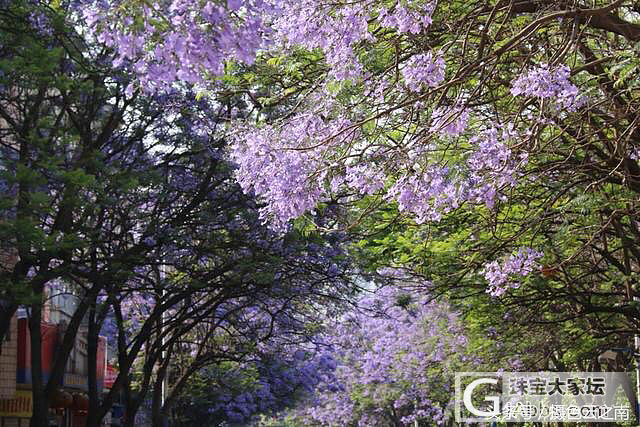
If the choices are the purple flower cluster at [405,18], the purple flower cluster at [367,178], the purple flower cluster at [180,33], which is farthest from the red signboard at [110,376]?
the purple flower cluster at [180,33]

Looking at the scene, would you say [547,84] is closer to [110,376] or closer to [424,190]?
[424,190]

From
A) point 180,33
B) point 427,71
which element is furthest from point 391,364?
point 180,33

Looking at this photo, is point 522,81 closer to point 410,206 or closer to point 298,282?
point 410,206

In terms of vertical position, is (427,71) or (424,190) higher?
Result: (427,71)

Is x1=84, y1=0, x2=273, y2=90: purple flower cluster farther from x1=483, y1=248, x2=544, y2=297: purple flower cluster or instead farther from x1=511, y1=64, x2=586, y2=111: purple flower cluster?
x1=483, y1=248, x2=544, y2=297: purple flower cluster

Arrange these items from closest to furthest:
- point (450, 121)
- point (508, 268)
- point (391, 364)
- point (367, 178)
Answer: point (450, 121)
point (367, 178)
point (508, 268)
point (391, 364)

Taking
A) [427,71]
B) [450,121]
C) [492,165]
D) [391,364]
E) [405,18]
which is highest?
[391,364]

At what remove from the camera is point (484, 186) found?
28.5ft

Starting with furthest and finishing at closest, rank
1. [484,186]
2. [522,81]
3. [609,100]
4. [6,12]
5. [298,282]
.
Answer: [298,282] → [6,12] → [609,100] → [484,186] → [522,81]

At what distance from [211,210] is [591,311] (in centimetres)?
639

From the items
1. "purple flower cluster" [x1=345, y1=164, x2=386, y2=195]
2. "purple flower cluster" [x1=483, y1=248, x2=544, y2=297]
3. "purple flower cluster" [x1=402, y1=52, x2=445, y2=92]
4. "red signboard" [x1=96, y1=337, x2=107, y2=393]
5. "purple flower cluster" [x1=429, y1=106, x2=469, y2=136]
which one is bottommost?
"purple flower cluster" [x1=483, y1=248, x2=544, y2=297]

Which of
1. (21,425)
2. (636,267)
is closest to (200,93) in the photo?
(636,267)

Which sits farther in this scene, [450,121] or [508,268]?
[508,268]

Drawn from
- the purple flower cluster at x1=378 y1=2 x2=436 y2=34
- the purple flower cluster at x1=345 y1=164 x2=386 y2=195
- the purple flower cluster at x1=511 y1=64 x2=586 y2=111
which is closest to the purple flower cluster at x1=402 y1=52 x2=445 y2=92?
the purple flower cluster at x1=378 y1=2 x2=436 y2=34
